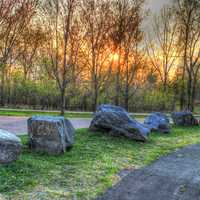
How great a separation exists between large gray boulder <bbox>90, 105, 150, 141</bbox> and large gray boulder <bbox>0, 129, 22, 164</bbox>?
4.58 meters

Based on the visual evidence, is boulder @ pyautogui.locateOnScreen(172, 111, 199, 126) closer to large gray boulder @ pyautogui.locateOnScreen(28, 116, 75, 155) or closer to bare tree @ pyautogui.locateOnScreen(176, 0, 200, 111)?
bare tree @ pyautogui.locateOnScreen(176, 0, 200, 111)

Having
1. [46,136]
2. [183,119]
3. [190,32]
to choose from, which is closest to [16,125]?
[46,136]

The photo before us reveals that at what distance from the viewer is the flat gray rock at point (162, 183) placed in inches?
193

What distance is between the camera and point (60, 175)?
5.70 meters

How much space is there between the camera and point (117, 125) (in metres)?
10.2

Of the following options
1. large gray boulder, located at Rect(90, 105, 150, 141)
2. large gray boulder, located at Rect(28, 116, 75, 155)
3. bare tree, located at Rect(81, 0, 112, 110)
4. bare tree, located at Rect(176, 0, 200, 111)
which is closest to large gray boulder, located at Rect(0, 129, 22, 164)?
large gray boulder, located at Rect(28, 116, 75, 155)

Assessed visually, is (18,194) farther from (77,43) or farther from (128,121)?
(77,43)

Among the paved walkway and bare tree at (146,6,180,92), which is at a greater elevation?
bare tree at (146,6,180,92)

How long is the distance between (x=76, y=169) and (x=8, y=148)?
1.37m

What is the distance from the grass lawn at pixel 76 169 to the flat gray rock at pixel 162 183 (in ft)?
0.90

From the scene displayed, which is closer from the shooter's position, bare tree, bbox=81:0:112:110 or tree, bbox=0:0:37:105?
tree, bbox=0:0:37:105

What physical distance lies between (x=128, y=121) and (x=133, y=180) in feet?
15.5

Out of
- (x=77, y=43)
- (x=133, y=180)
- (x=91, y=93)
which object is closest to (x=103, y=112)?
(x=133, y=180)

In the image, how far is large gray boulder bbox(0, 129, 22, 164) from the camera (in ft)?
18.7
